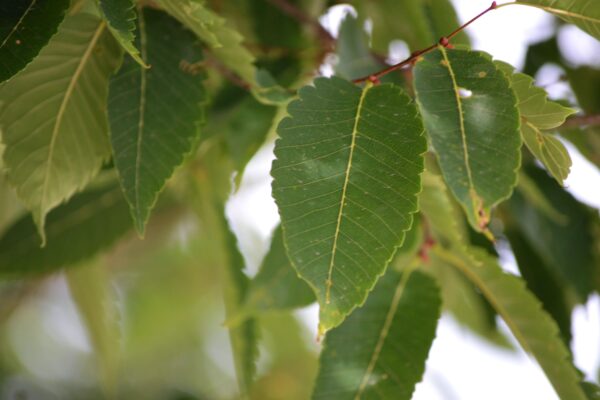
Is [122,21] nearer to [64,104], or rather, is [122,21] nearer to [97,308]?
[64,104]

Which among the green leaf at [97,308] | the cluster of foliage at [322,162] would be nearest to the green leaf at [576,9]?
the cluster of foliage at [322,162]

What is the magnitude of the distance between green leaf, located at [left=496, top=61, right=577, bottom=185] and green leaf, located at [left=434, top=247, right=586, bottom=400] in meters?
0.24

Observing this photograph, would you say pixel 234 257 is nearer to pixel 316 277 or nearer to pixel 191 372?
pixel 316 277

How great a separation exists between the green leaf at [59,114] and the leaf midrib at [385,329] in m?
0.33

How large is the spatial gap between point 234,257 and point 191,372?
4.91ft

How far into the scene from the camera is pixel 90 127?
0.75m

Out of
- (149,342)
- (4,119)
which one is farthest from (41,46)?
(149,342)

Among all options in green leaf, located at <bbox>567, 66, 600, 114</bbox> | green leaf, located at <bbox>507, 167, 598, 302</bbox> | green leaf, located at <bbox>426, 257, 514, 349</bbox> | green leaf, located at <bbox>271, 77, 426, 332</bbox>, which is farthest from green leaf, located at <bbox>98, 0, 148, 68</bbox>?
green leaf, located at <bbox>567, 66, 600, 114</bbox>

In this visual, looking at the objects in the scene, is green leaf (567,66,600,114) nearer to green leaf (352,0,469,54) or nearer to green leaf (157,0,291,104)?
green leaf (352,0,469,54)

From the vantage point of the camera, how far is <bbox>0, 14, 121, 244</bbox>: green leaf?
→ 703 millimetres

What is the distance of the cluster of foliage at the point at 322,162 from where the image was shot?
0.58 m

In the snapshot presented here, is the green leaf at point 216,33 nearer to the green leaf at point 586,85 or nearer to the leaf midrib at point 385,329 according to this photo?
the leaf midrib at point 385,329

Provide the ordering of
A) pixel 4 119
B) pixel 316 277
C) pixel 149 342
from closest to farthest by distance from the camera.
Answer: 1. pixel 316 277
2. pixel 4 119
3. pixel 149 342

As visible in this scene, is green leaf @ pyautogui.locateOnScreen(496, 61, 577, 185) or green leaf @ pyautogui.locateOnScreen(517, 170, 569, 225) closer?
green leaf @ pyautogui.locateOnScreen(496, 61, 577, 185)
